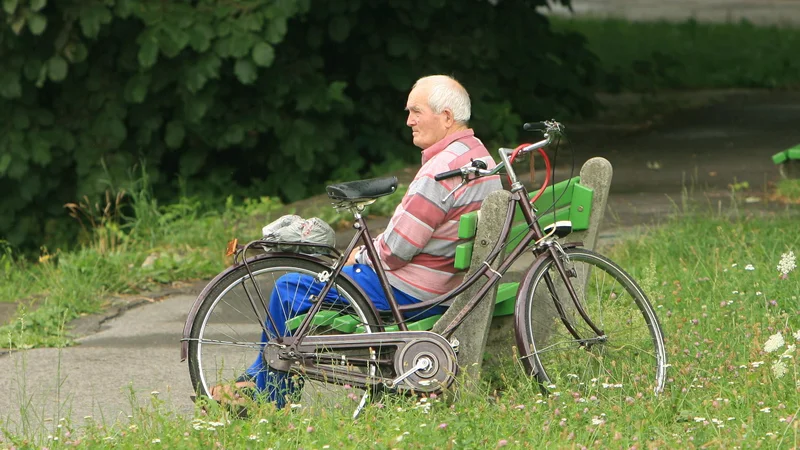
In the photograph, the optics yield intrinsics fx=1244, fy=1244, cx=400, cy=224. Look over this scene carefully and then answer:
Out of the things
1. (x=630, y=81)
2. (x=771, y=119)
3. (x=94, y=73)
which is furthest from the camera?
(x=630, y=81)

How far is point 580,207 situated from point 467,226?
689 millimetres

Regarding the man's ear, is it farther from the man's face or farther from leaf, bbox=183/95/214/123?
leaf, bbox=183/95/214/123

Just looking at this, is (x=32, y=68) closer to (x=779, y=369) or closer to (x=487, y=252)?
(x=487, y=252)

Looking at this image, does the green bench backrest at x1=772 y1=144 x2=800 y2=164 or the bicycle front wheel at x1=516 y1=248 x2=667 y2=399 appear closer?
the bicycle front wheel at x1=516 y1=248 x2=667 y2=399

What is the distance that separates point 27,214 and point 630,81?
7.21 meters

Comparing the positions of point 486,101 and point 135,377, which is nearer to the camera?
point 135,377

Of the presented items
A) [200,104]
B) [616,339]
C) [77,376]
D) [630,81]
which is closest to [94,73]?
[200,104]

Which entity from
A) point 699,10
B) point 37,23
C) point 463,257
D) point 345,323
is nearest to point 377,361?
point 345,323

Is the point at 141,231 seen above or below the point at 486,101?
below

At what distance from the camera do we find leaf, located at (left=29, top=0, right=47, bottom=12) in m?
8.16

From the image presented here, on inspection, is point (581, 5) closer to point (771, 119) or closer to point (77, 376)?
point (771, 119)

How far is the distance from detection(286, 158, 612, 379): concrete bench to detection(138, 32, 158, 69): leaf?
4144 mm

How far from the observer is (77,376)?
5.65m

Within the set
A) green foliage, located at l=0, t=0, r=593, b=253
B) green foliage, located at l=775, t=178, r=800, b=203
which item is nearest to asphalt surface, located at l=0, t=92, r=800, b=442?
green foliage, located at l=775, t=178, r=800, b=203
